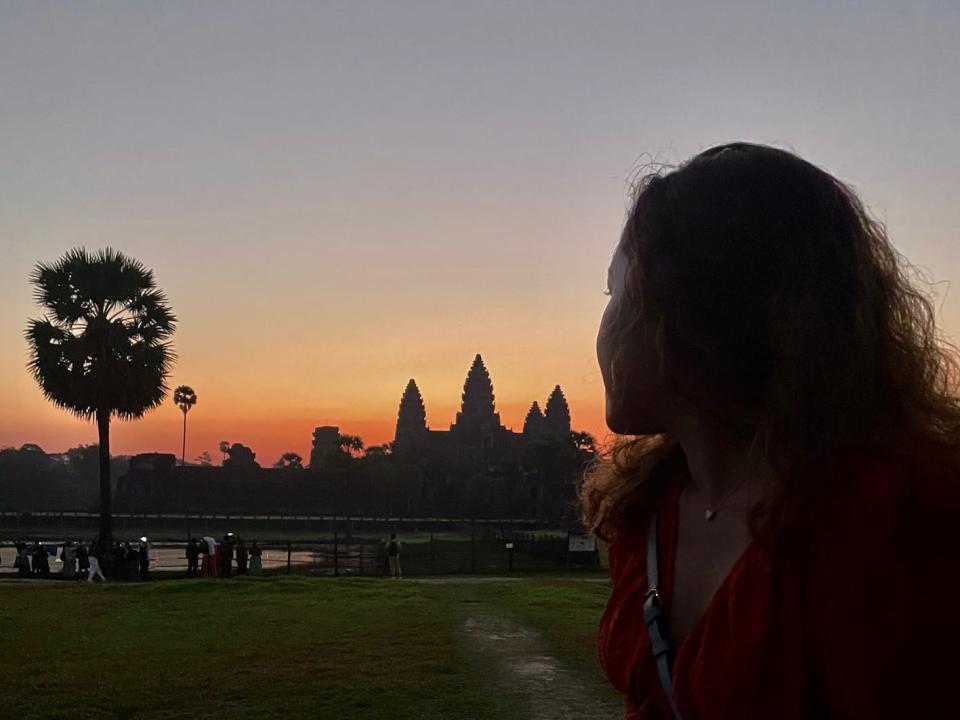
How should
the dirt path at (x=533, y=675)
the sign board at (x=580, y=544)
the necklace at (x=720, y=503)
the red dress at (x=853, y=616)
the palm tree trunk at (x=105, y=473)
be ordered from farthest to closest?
the sign board at (x=580, y=544) < the palm tree trunk at (x=105, y=473) < the dirt path at (x=533, y=675) < the necklace at (x=720, y=503) < the red dress at (x=853, y=616)

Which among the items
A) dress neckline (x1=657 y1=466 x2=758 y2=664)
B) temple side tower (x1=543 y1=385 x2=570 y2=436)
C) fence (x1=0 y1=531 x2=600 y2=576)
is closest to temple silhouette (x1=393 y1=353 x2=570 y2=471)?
temple side tower (x1=543 y1=385 x2=570 y2=436)

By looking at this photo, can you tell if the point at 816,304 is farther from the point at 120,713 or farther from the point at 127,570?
the point at 127,570

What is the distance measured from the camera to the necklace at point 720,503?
1.24 metres

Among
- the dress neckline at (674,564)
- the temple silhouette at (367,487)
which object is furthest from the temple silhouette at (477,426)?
the dress neckline at (674,564)

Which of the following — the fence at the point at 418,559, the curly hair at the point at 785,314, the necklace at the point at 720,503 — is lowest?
the fence at the point at 418,559

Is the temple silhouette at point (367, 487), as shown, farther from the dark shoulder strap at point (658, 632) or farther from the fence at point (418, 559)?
the dark shoulder strap at point (658, 632)

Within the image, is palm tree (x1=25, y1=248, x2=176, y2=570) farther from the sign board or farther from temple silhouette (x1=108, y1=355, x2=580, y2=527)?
temple silhouette (x1=108, y1=355, x2=580, y2=527)

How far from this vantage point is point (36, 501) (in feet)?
258

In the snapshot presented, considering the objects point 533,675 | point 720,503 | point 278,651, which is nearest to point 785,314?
point 720,503

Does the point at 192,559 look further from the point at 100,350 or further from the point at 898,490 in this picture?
the point at 898,490

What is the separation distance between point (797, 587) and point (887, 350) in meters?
0.36

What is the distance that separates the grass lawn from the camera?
270 inches

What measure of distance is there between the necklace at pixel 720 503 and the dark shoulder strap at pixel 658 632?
0.35 feet

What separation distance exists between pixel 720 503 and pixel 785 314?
30 cm
